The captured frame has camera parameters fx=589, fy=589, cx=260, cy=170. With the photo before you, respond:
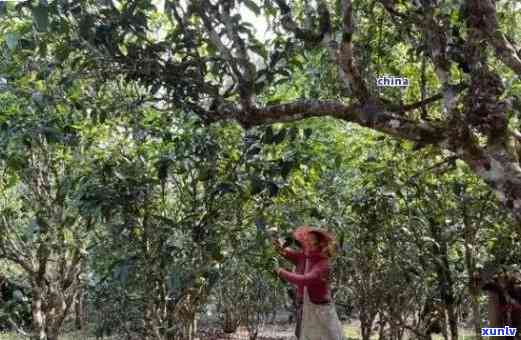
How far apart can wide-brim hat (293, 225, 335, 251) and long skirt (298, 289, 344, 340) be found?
455 millimetres

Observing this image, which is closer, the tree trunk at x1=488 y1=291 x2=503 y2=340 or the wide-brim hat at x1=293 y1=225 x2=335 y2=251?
the wide-brim hat at x1=293 y1=225 x2=335 y2=251

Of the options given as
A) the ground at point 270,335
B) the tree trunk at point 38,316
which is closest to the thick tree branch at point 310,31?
the tree trunk at point 38,316

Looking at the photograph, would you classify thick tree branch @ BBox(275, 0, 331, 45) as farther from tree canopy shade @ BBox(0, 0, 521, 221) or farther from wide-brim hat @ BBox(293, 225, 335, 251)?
wide-brim hat @ BBox(293, 225, 335, 251)

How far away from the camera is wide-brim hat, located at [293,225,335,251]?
441 centimetres

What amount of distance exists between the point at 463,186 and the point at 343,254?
1958mm

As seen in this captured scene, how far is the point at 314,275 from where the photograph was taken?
4.37m

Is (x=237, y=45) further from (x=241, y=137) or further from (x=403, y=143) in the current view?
(x=403, y=143)

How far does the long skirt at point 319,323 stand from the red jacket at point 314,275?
0.19 ft

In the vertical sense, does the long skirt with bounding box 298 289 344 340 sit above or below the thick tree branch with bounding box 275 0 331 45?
below

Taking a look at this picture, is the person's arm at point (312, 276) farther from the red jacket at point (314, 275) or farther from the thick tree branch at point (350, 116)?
the thick tree branch at point (350, 116)

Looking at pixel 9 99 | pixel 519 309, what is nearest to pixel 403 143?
pixel 519 309

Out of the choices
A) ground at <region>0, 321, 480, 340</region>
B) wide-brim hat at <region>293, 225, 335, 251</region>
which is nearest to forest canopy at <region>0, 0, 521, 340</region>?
wide-brim hat at <region>293, 225, 335, 251</region>

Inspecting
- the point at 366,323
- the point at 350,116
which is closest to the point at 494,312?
the point at 366,323

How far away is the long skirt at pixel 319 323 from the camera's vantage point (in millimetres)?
4676
